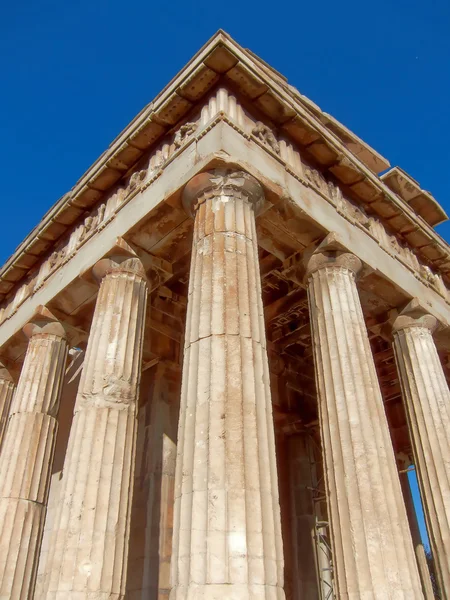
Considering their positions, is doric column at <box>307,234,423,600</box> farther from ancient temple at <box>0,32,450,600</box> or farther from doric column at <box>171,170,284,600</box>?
doric column at <box>171,170,284,600</box>

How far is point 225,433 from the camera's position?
7.57 metres

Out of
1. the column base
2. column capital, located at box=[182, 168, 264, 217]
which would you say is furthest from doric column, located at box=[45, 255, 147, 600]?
the column base

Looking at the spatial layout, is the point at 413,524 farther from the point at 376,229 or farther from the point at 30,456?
the point at 30,456

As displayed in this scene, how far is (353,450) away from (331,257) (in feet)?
14.9

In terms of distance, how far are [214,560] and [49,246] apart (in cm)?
1260

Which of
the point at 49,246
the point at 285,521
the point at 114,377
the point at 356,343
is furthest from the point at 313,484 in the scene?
the point at 49,246

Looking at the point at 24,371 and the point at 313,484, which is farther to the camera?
the point at 313,484

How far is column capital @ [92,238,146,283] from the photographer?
40.9 ft

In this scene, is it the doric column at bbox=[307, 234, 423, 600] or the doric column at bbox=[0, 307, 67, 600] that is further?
the doric column at bbox=[0, 307, 67, 600]

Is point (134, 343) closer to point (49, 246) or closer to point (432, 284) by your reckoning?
point (49, 246)

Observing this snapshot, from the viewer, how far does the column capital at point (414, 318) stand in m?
14.3

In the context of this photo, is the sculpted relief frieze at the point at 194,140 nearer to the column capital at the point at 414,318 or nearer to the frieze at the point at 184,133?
the frieze at the point at 184,133

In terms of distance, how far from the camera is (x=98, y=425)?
34.1ft

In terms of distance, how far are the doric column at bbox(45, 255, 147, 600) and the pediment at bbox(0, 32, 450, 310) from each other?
10.3 ft
